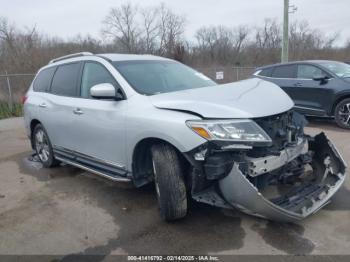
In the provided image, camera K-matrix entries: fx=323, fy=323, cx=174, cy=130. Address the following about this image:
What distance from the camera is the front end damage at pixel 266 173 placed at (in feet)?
9.01

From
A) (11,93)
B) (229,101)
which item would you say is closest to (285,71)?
(229,101)

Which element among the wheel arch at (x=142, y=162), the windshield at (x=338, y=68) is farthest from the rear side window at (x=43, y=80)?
the windshield at (x=338, y=68)

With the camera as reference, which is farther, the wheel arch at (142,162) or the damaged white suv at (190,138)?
the wheel arch at (142,162)

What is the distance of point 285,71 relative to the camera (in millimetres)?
8477

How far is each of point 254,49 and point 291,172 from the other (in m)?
39.7

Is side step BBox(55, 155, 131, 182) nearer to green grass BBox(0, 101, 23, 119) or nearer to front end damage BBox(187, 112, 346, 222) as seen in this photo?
front end damage BBox(187, 112, 346, 222)

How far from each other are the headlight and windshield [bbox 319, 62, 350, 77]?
569cm

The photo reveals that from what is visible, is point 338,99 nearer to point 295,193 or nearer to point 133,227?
point 295,193

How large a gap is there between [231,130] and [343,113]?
5571mm

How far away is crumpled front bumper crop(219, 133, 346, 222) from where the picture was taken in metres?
2.72

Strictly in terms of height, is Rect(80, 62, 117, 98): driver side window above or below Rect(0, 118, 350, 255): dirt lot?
above

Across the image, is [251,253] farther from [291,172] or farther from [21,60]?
[21,60]

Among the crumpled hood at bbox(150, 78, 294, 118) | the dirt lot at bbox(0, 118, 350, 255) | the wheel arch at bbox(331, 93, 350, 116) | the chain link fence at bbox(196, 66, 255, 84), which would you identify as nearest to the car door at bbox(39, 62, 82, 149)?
the dirt lot at bbox(0, 118, 350, 255)

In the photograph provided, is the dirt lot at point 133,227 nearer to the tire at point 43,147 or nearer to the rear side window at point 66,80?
the tire at point 43,147
